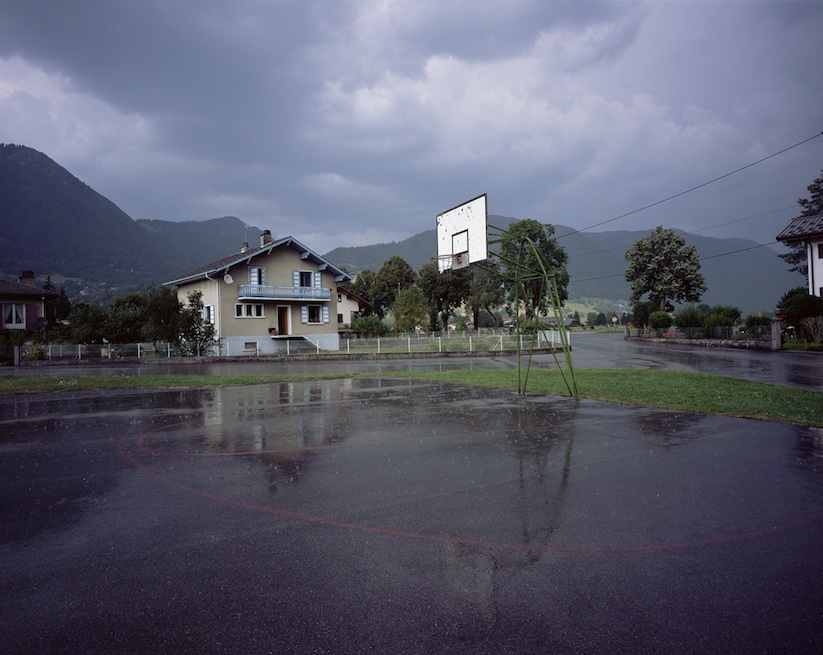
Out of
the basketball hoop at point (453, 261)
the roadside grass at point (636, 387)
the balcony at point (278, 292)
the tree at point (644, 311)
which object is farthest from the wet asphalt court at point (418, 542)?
the tree at point (644, 311)

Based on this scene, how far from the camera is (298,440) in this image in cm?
797

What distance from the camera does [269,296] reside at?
122 feet

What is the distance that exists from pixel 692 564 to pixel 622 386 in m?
11.3

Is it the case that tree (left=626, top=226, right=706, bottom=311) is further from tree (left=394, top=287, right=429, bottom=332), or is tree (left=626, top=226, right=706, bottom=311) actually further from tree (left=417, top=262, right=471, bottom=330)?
tree (left=394, top=287, right=429, bottom=332)

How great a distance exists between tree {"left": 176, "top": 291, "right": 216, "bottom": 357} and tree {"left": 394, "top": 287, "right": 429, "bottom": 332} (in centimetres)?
2379

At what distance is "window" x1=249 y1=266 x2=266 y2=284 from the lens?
3709 centimetres

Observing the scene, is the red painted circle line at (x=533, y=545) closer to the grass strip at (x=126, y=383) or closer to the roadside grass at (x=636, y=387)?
the roadside grass at (x=636, y=387)

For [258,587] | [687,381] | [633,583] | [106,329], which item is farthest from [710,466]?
[106,329]

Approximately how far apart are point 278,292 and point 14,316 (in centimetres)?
2430

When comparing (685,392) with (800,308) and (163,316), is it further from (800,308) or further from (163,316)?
(163,316)

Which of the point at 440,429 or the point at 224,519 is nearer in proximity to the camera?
the point at 224,519

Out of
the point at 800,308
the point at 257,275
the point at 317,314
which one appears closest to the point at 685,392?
the point at 800,308

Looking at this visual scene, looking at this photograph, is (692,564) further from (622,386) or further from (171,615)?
(622,386)

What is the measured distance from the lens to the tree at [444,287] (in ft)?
225
